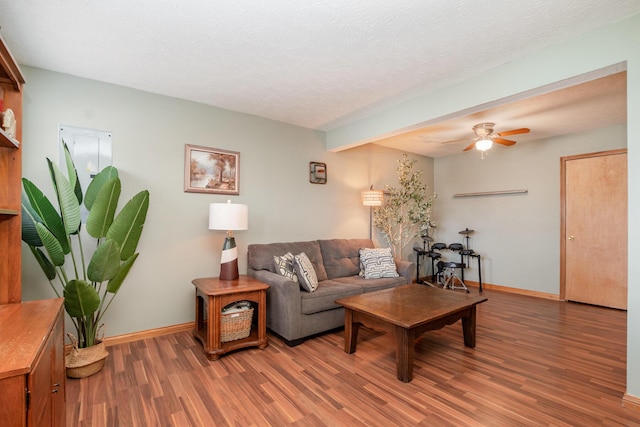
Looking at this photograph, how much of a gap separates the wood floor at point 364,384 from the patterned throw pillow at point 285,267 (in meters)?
0.65

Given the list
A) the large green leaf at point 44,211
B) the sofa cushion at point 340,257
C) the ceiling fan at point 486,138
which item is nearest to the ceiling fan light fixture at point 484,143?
the ceiling fan at point 486,138

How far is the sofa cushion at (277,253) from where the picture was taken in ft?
11.4

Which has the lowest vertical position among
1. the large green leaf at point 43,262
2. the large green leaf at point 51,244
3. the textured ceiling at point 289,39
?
the large green leaf at point 43,262

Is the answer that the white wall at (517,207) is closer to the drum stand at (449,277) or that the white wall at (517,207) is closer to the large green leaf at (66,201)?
the drum stand at (449,277)

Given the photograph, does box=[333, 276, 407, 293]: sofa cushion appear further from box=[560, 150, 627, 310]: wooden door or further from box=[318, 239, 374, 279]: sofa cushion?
box=[560, 150, 627, 310]: wooden door

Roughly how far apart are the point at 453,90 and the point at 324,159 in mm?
2007

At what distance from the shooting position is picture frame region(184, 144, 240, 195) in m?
3.30

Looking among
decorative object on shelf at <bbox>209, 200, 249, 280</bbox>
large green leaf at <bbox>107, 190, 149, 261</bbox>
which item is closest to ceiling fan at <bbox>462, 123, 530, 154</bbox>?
decorative object on shelf at <bbox>209, 200, 249, 280</bbox>

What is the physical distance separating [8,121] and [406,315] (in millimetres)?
2683

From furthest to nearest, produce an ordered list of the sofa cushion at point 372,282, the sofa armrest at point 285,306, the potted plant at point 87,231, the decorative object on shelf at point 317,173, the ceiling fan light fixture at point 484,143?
the decorative object on shelf at point 317,173 < the ceiling fan light fixture at point 484,143 < the sofa cushion at point 372,282 < the sofa armrest at point 285,306 < the potted plant at point 87,231

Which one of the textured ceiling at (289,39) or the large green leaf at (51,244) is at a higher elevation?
the textured ceiling at (289,39)

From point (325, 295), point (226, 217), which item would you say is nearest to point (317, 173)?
point (226, 217)

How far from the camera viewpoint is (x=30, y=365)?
894 millimetres

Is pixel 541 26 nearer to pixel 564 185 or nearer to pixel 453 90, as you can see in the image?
pixel 453 90
